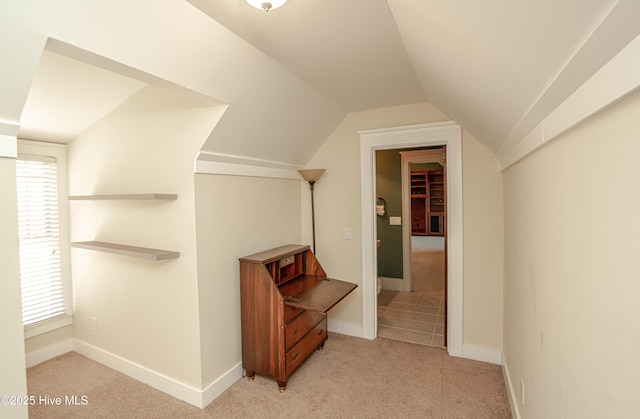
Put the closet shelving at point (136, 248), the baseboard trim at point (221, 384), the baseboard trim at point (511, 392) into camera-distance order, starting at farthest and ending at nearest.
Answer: the baseboard trim at point (221, 384)
the closet shelving at point (136, 248)
the baseboard trim at point (511, 392)

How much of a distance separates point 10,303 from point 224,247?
1.29 m

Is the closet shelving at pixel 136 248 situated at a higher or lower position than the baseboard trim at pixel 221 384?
higher

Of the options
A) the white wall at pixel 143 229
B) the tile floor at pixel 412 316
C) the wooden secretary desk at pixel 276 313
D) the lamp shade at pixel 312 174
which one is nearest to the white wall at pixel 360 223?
the lamp shade at pixel 312 174

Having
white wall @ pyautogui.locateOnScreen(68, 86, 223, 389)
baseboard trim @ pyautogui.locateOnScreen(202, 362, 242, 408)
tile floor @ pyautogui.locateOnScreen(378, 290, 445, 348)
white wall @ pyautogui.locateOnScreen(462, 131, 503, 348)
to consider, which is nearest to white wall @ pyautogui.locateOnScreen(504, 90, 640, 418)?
white wall @ pyautogui.locateOnScreen(462, 131, 503, 348)

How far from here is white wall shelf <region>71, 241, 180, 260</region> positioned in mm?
2250

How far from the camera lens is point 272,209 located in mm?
3145

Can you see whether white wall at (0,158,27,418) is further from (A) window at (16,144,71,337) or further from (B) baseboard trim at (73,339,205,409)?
(A) window at (16,144,71,337)

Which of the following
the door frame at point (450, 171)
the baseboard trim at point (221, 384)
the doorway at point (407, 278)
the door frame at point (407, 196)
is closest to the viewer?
the baseboard trim at point (221, 384)

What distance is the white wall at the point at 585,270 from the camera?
0.68 metres

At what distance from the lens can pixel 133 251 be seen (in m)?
2.39

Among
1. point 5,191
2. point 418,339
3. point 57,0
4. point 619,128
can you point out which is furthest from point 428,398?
point 57,0

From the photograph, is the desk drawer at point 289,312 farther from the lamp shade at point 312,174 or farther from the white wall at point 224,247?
the lamp shade at point 312,174

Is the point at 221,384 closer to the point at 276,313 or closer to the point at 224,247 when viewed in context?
the point at 276,313

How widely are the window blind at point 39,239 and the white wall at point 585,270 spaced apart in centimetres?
393
